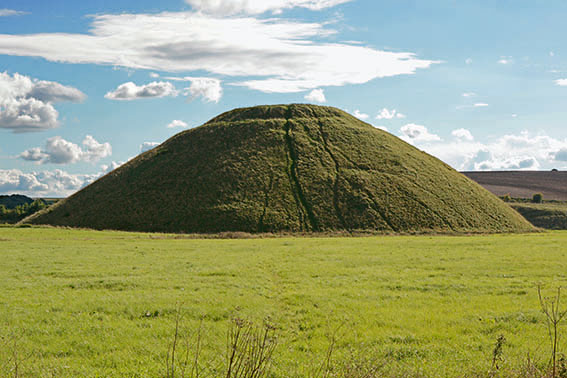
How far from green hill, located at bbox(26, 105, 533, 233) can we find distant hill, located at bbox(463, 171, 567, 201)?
219ft

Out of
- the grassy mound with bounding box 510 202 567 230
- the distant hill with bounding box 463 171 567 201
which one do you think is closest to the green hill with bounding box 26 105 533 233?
the grassy mound with bounding box 510 202 567 230

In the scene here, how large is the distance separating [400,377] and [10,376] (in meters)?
8.14

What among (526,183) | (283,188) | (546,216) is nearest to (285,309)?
(283,188)

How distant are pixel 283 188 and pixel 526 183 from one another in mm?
132647

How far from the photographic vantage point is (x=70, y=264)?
26578 millimetres

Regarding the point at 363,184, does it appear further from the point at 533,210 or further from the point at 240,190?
the point at 533,210

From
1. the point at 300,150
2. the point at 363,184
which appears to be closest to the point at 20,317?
the point at 363,184

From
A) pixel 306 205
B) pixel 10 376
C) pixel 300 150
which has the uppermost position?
pixel 300 150

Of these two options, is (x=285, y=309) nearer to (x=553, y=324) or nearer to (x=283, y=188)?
(x=553, y=324)

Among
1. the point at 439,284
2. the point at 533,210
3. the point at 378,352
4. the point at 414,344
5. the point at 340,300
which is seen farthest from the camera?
the point at 533,210

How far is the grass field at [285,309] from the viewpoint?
34.9ft

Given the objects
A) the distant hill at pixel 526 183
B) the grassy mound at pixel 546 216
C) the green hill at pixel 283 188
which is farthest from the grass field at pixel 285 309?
the distant hill at pixel 526 183

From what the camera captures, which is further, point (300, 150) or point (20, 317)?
point (300, 150)

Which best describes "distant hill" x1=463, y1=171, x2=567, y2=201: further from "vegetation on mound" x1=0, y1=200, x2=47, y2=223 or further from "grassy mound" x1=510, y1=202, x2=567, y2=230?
"vegetation on mound" x1=0, y1=200, x2=47, y2=223
